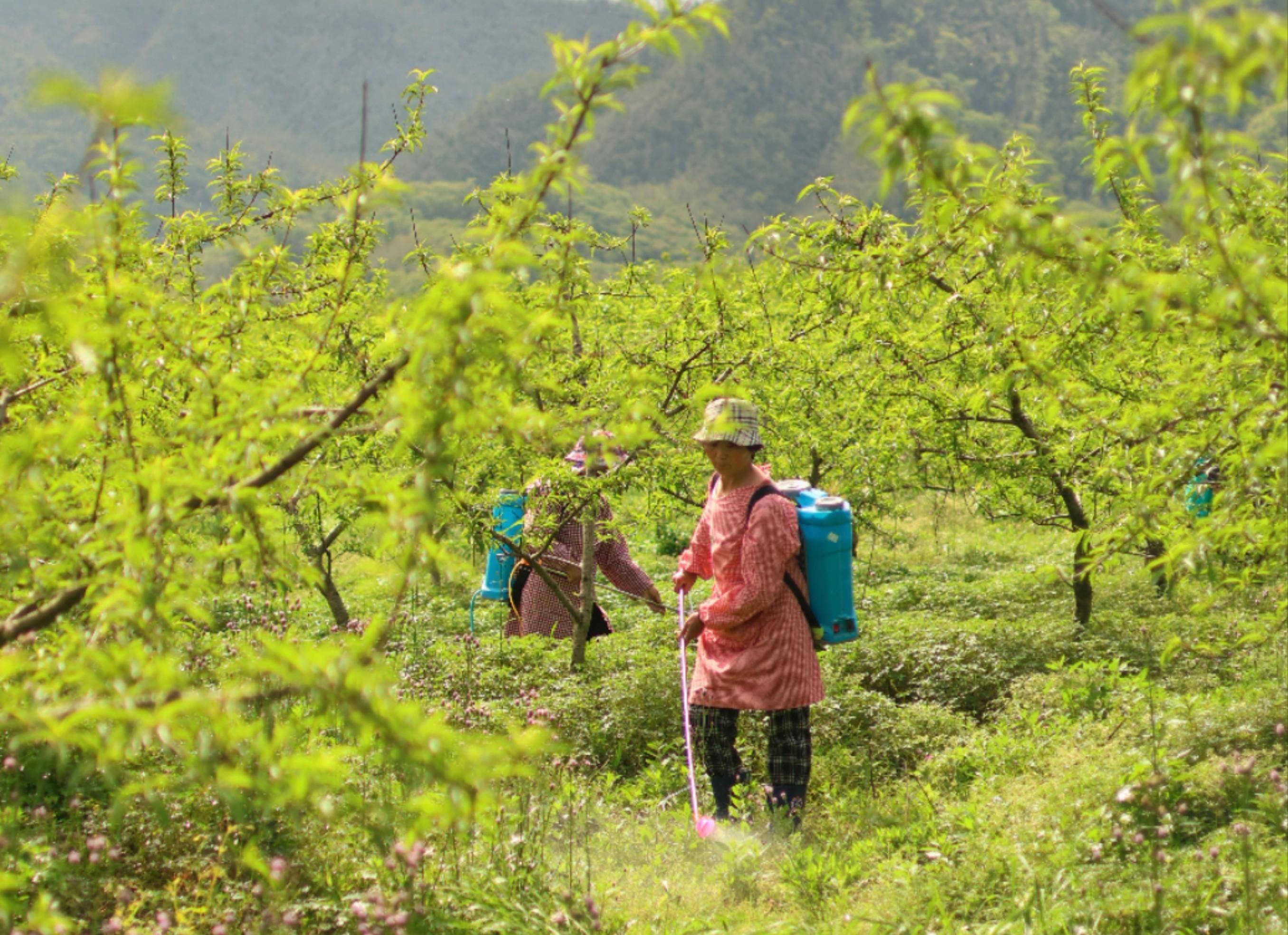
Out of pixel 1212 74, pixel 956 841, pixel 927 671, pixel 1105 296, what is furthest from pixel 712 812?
pixel 1212 74

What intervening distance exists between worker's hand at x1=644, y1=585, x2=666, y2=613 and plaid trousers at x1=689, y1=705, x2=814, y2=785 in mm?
1190

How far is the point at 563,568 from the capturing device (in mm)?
7312

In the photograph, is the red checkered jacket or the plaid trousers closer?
the plaid trousers

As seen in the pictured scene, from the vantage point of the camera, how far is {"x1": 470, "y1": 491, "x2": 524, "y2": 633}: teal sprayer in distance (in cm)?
662

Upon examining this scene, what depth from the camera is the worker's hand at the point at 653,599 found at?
6.29 metres

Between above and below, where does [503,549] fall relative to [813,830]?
above

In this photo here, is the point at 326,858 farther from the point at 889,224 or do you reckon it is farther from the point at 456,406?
the point at 889,224

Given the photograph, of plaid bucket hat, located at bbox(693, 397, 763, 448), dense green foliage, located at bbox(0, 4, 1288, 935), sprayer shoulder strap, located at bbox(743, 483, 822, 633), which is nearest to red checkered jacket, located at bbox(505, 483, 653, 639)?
dense green foliage, located at bbox(0, 4, 1288, 935)

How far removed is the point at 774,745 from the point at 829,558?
0.91 meters

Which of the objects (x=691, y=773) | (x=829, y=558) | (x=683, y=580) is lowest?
(x=691, y=773)

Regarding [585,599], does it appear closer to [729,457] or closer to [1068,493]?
[729,457]

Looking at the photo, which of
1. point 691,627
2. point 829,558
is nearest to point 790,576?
point 829,558

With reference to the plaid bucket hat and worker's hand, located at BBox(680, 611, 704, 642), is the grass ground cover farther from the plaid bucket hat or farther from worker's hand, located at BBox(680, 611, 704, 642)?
the plaid bucket hat

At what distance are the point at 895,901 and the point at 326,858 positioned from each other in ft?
6.40
